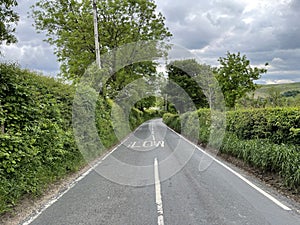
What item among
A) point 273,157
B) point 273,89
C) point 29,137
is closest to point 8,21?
point 29,137

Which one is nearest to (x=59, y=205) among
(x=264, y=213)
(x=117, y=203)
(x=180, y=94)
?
(x=117, y=203)

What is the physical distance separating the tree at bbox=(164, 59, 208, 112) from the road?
88.6ft

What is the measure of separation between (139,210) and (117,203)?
0.62 metres

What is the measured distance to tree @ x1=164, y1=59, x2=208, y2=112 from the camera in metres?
34.3

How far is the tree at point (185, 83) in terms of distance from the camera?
112 ft

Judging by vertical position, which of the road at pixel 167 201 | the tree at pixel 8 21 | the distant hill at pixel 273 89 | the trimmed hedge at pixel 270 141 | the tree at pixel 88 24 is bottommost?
the road at pixel 167 201

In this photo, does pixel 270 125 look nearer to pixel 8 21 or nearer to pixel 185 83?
pixel 8 21

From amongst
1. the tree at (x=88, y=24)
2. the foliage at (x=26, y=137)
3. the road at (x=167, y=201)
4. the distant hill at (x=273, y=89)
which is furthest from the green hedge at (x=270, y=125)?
the tree at (x=88, y=24)

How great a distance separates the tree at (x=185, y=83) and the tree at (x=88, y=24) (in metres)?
13.7

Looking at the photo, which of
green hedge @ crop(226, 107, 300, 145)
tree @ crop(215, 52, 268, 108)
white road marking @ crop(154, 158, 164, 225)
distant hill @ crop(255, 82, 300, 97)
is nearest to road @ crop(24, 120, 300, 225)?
white road marking @ crop(154, 158, 164, 225)

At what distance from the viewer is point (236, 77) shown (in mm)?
18656

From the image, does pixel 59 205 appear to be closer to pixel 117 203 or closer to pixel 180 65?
pixel 117 203

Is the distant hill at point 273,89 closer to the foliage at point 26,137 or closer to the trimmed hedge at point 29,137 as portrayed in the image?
the trimmed hedge at point 29,137

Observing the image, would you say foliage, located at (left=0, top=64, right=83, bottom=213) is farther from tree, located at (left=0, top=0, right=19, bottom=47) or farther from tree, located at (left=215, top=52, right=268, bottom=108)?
tree, located at (left=215, top=52, right=268, bottom=108)
